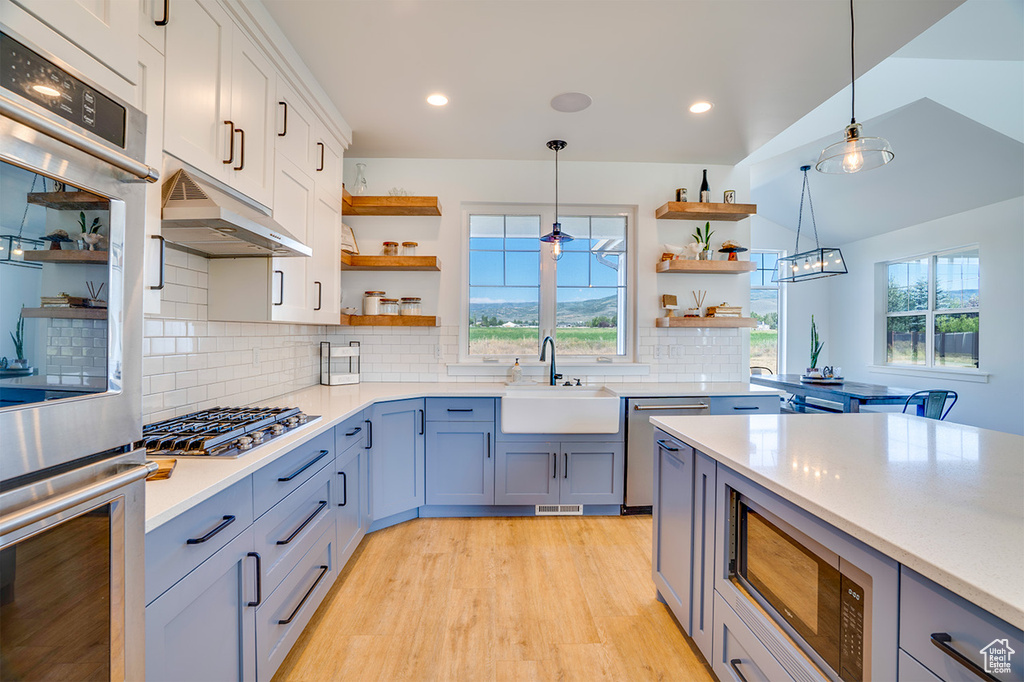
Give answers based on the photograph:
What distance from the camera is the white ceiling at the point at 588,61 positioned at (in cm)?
193

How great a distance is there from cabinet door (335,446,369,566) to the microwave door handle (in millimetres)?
2080

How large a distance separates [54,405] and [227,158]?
1.40m

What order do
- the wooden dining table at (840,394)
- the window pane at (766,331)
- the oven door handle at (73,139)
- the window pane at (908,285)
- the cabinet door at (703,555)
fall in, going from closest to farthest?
the oven door handle at (73,139) < the cabinet door at (703,555) < the wooden dining table at (840,394) < the window pane at (908,285) < the window pane at (766,331)

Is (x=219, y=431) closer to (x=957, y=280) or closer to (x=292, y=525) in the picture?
(x=292, y=525)

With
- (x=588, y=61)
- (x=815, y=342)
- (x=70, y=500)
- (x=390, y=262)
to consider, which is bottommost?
(x=70, y=500)

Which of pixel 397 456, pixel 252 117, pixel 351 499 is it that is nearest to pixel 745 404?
pixel 397 456

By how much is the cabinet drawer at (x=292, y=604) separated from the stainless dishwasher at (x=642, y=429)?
1936 millimetres

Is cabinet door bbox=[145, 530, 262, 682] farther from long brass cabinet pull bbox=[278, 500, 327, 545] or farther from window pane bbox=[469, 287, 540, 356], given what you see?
window pane bbox=[469, 287, 540, 356]

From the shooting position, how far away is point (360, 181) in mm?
3418

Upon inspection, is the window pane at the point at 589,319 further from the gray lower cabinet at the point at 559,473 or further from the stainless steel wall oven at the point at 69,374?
the stainless steel wall oven at the point at 69,374

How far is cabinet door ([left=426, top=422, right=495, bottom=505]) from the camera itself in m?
3.00

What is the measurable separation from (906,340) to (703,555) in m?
5.90

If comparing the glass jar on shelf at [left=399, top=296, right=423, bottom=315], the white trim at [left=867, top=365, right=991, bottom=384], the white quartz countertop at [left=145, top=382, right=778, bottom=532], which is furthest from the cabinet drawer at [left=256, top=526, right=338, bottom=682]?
the white trim at [left=867, top=365, right=991, bottom=384]

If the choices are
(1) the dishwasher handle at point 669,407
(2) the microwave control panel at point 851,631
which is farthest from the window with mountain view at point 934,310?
(2) the microwave control panel at point 851,631
